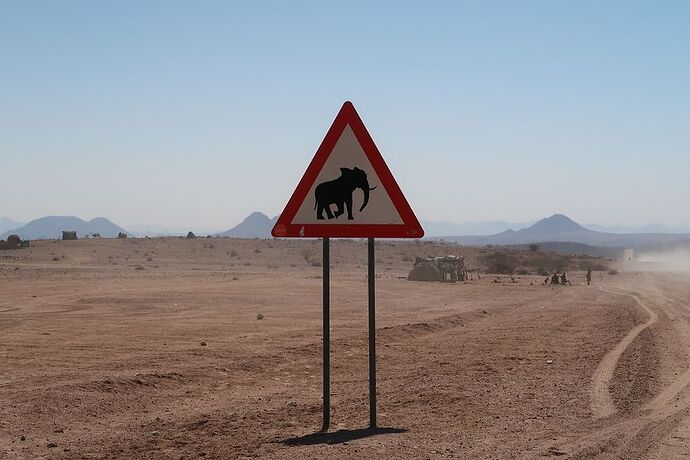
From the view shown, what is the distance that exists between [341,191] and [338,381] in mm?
3674

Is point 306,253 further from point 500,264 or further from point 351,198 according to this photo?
point 351,198

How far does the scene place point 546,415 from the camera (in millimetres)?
8625

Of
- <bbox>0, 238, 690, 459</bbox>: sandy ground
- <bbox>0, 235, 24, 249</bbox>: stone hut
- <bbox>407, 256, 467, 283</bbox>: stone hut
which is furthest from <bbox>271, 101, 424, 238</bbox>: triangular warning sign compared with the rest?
<bbox>0, 235, 24, 249</bbox>: stone hut

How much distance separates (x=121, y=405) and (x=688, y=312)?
16.7 metres

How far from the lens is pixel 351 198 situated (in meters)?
8.10

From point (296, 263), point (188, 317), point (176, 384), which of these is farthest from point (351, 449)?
point (296, 263)

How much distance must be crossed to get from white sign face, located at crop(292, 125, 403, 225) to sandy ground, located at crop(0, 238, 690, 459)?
1889 mm

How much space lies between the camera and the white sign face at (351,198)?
26.6 ft

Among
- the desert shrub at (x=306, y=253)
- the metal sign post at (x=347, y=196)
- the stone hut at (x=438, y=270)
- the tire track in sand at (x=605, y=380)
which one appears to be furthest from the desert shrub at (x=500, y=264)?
the metal sign post at (x=347, y=196)

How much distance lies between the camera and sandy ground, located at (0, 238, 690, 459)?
24.9ft

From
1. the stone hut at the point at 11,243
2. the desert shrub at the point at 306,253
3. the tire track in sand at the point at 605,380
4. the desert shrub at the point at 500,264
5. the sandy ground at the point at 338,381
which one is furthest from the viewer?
the desert shrub at the point at 306,253

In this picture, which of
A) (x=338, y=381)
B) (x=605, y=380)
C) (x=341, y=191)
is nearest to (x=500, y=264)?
(x=605, y=380)

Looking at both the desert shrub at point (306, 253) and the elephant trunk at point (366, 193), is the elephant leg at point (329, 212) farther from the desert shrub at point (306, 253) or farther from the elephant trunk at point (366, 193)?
the desert shrub at point (306, 253)

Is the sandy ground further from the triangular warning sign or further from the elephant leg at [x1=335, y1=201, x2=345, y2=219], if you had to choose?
the elephant leg at [x1=335, y1=201, x2=345, y2=219]
